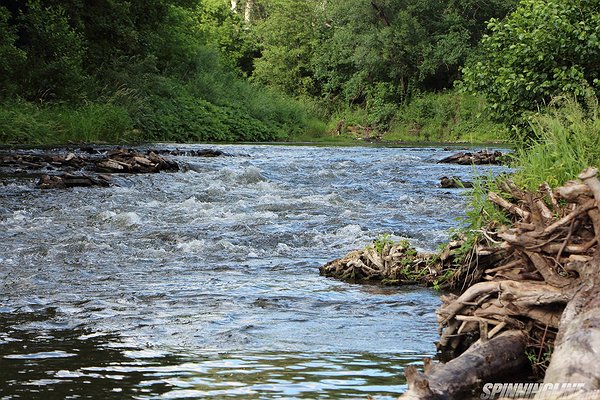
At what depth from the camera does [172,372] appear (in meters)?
5.00

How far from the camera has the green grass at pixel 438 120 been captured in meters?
47.7

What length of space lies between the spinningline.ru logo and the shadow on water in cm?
46

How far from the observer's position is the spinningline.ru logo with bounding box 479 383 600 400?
3.65 meters

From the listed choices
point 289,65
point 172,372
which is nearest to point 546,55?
point 172,372

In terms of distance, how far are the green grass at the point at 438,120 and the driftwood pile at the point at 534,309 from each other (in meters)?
40.7

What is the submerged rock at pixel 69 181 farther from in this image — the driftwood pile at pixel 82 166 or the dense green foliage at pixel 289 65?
the dense green foliage at pixel 289 65

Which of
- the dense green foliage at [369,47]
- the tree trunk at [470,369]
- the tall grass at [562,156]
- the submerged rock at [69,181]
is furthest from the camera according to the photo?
the dense green foliage at [369,47]

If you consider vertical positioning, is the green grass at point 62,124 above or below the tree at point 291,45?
below

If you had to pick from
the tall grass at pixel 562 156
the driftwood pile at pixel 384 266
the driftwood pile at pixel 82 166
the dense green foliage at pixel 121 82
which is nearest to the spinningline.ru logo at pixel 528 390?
the tall grass at pixel 562 156

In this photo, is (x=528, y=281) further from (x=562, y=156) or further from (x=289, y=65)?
(x=289, y=65)

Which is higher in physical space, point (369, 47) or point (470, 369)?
point (369, 47)

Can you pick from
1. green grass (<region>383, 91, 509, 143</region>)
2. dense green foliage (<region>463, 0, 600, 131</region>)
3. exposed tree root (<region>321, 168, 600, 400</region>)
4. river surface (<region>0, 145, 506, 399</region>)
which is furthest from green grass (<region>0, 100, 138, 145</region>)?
green grass (<region>383, 91, 509, 143</region>)

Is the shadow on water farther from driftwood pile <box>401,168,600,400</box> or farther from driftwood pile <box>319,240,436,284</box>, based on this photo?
driftwood pile <box>319,240,436,284</box>

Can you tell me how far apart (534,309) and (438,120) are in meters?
45.4
